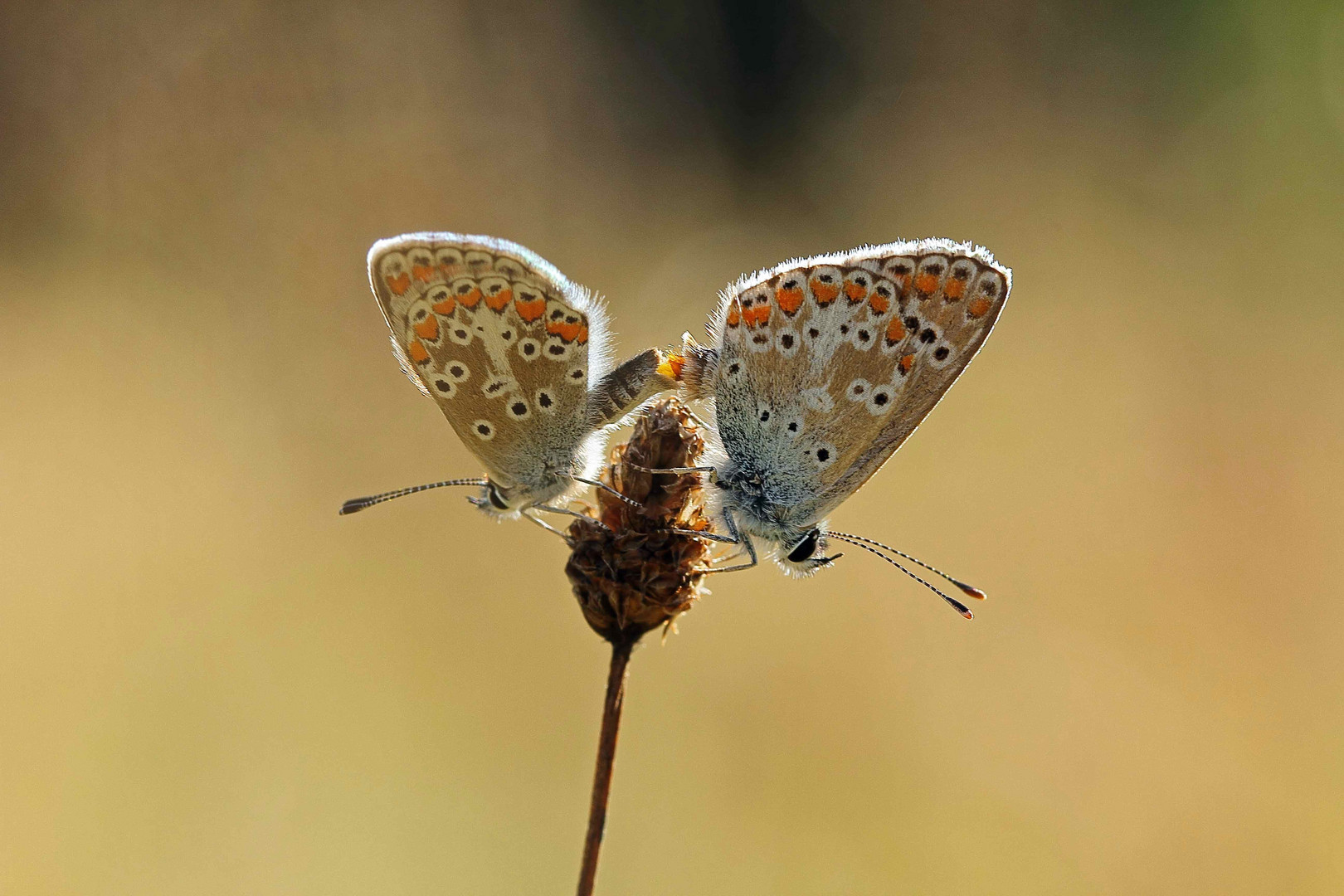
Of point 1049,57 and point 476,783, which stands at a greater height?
point 1049,57

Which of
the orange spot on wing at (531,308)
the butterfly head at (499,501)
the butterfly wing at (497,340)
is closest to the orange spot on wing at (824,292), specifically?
the butterfly wing at (497,340)

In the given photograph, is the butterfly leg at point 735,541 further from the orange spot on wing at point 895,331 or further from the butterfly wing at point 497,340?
the orange spot on wing at point 895,331

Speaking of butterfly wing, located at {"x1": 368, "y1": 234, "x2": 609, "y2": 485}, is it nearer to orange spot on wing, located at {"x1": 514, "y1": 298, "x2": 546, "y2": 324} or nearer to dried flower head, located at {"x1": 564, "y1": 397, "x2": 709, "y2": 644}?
orange spot on wing, located at {"x1": 514, "y1": 298, "x2": 546, "y2": 324}

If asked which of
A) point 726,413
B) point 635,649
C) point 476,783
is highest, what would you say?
point 726,413

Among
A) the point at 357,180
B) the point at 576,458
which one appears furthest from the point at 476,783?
the point at 357,180

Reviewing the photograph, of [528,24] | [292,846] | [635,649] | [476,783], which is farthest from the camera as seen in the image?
[528,24]

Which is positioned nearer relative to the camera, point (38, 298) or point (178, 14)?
point (38, 298)

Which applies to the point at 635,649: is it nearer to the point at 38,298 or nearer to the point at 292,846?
the point at 292,846

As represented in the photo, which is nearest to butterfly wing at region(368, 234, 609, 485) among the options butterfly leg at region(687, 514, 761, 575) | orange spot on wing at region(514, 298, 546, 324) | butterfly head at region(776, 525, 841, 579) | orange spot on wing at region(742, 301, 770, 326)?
orange spot on wing at region(514, 298, 546, 324)
